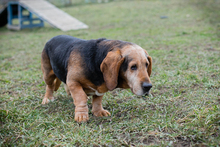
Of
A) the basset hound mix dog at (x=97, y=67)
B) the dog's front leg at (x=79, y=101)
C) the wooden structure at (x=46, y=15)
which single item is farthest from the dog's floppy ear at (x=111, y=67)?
the wooden structure at (x=46, y=15)

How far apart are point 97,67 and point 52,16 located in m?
14.9

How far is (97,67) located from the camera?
12.9 feet

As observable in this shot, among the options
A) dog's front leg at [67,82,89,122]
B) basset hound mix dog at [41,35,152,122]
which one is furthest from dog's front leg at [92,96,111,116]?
dog's front leg at [67,82,89,122]

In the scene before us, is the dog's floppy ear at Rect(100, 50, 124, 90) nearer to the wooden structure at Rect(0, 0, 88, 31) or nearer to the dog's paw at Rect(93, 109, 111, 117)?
the dog's paw at Rect(93, 109, 111, 117)

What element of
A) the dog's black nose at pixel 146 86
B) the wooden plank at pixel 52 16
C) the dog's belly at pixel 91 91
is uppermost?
the dog's black nose at pixel 146 86

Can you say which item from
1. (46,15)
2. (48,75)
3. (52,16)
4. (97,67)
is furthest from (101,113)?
(52,16)

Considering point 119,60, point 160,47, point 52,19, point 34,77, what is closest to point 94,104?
point 119,60

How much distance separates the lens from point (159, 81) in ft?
19.1

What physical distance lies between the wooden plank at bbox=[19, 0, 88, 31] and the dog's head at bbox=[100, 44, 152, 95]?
12.6 metres

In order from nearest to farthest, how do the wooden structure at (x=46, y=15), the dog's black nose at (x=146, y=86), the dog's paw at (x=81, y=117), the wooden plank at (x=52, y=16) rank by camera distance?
the dog's black nose at (x=146, y=86)
the dog's paw at (x=81, y=117)
the wooden plank at (x=52, y=16)
the wooden structure at (x=46, y=15)

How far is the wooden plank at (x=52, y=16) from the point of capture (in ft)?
53.5

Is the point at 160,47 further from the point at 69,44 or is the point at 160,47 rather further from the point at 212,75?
the point at 69,44

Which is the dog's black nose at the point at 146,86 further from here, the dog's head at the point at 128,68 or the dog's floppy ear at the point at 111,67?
the dog's floppy ear at the point at 111,67

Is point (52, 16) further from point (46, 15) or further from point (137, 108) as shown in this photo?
point (137, 108)
